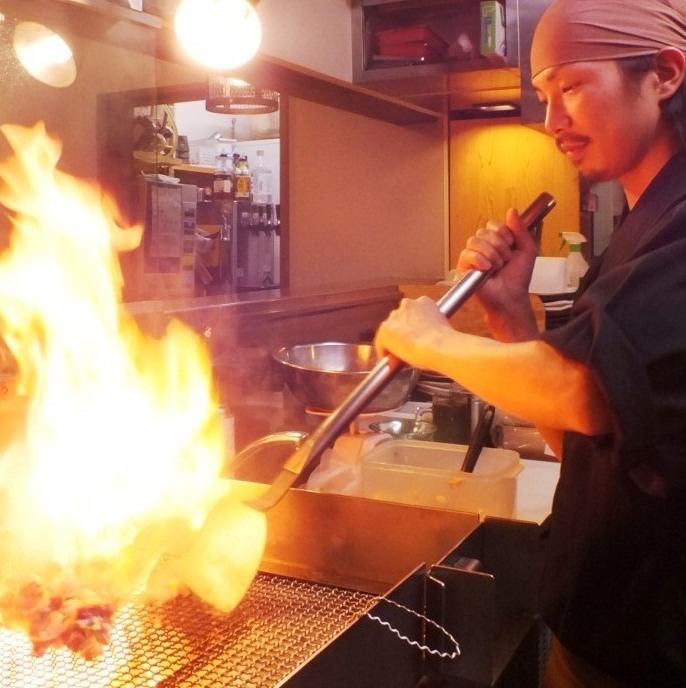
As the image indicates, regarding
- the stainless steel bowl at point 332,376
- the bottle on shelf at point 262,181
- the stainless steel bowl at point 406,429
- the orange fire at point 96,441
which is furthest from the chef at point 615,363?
the bottle on shelf at point 262,181

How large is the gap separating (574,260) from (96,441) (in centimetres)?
268

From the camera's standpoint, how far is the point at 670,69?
3.55ft

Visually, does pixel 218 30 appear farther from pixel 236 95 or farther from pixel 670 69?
pixel 236 95

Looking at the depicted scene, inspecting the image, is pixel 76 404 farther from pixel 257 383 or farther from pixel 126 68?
pixel 126 68

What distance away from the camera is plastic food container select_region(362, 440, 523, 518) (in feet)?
5.00

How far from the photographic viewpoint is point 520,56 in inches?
131

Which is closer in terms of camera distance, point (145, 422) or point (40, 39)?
point (145, 422)

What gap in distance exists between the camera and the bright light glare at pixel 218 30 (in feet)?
6.36

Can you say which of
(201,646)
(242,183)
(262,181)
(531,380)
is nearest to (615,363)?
(531,380)

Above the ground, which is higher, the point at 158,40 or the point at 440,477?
the point at 158,40

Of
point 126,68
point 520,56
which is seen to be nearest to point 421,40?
point 520,56

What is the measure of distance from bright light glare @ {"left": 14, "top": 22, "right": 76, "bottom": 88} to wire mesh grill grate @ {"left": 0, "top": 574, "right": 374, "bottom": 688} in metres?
1.40

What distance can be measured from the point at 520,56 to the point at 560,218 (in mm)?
1069

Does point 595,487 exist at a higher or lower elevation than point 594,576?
higher
